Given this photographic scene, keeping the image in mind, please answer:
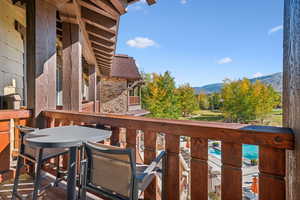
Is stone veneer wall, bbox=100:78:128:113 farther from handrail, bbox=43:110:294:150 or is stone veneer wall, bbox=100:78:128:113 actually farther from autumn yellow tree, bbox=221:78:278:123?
autumn yellow tree, bbox=221:78:278:123

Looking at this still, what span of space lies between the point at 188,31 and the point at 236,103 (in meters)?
20.0

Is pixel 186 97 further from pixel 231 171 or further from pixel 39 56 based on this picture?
pixel 231 171

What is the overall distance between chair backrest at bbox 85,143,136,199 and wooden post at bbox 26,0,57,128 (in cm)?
150

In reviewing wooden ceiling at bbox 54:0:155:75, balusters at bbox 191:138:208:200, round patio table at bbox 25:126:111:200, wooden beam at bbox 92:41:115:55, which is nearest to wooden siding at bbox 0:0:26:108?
wooden ceiling at bbox 54:0:155:75

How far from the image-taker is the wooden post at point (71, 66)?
304 centimetres

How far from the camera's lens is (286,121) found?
1028 millimetres

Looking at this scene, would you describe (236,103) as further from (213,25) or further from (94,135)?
(94,135)

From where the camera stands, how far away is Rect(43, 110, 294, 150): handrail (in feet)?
2.95

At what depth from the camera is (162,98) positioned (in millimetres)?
20766

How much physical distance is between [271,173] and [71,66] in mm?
3158

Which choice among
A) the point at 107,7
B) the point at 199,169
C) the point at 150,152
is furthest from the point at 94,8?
the point at 199,169

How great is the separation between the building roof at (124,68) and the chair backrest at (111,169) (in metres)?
10.7

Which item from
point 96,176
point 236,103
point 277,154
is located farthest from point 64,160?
point 236,103

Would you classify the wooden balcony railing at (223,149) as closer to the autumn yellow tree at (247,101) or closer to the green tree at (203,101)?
the autumn yellow tree at (247,101)
